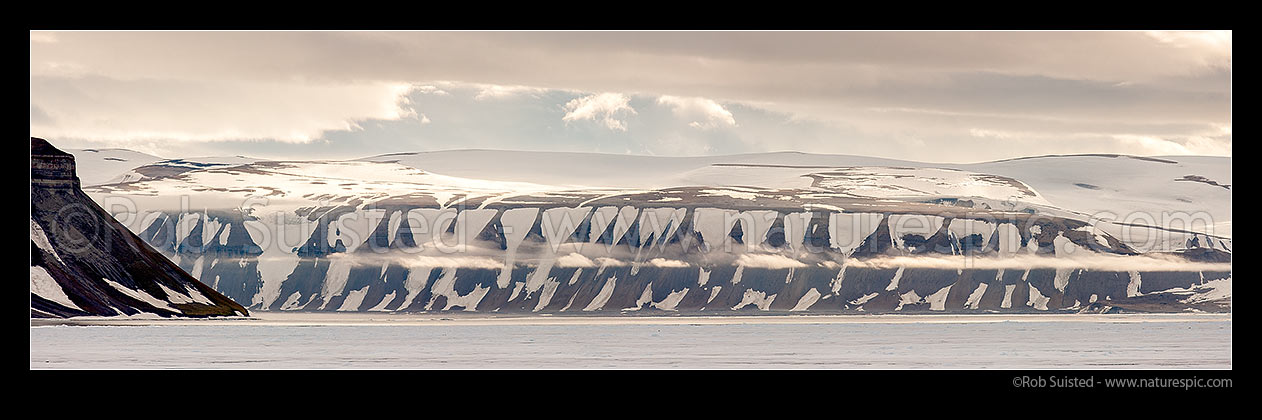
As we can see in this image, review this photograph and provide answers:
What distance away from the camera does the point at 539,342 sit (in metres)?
151

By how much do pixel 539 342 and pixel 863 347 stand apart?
32696 millimetres
